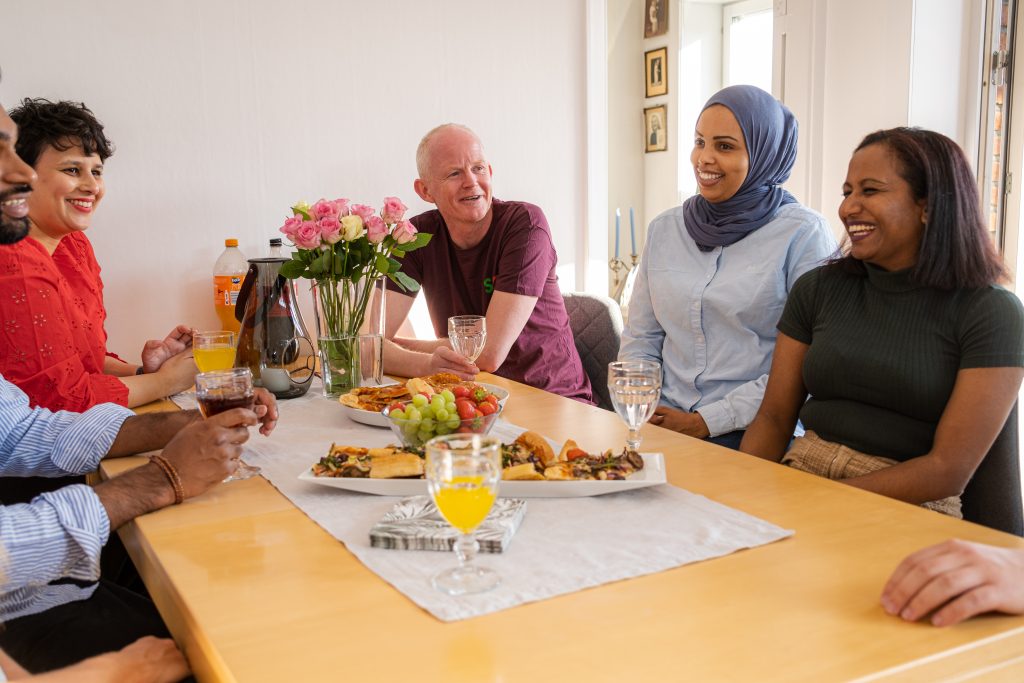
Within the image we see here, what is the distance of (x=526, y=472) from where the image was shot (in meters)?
1.28

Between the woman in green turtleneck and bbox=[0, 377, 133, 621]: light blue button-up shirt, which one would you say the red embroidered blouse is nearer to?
bbox=[0, 377, 133, 621]: light blue button-up shirt

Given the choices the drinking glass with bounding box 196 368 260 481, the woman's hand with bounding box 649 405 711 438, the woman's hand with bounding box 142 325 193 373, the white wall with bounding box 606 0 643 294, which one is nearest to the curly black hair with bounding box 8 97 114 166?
the woman's hand with bounding box 142 325 193 373

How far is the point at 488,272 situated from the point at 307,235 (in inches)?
32.8

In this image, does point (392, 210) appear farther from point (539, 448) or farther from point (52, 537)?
point (52, 537)

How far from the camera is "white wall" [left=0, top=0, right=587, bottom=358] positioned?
9.20 feet

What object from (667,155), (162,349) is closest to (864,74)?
(667,155)

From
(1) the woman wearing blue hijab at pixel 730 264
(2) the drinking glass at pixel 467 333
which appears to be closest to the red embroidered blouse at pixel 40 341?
(2) the drinking glass at pixel 467 333

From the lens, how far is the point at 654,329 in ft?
7.91

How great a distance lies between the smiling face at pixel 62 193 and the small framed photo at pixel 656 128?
13.2 ft

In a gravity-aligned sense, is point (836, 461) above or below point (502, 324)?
below

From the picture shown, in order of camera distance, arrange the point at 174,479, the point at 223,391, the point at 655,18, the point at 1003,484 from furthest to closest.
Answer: the point at 655,18 < the point at 1003,484 < the point at 223,391 < the point at 174,479

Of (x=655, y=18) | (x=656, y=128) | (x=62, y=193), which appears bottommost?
(x=62, y=193)

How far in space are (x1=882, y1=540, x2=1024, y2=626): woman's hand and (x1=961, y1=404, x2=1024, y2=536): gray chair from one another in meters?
0.71

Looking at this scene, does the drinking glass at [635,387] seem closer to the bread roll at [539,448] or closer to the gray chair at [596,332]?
the bread roll at [539,448]
